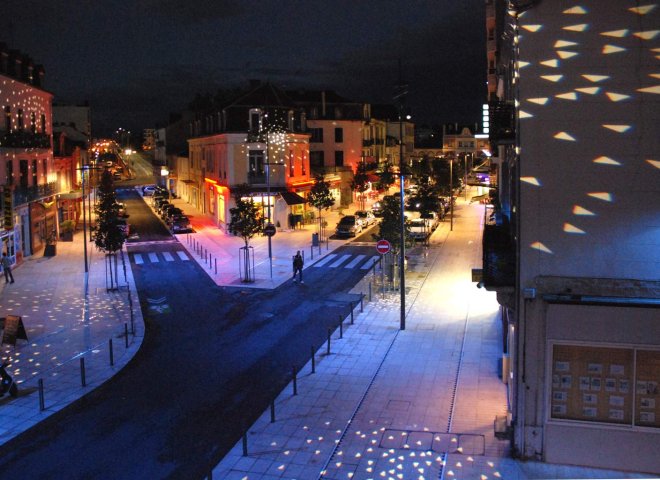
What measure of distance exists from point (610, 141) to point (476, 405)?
247 inches

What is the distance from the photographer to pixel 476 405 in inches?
541

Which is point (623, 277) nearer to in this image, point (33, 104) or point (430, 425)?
point (430, 425)

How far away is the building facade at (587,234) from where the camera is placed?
10398 millimetres

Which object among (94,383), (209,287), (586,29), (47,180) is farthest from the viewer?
(47,180)

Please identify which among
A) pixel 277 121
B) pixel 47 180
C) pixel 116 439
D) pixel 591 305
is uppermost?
pixel 277 121

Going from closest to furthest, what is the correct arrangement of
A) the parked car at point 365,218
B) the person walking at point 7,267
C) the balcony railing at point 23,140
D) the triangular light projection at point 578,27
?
the triangular light projection at point 578,27
the person walking at point 7,267
the balcony railing at point 23,140
the parked car at point 365,218

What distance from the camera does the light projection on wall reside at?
1030cm

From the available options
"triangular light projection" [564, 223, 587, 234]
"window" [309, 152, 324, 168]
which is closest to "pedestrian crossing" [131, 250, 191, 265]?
"triangular light projection" [564, 223, 587, 234]

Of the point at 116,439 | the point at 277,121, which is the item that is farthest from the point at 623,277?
the point at 277,121

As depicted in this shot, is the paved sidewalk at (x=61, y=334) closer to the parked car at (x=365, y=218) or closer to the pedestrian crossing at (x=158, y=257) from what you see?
the pedestrian crossing at (x=158, y=257)

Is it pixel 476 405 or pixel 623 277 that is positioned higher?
pixel 623 277

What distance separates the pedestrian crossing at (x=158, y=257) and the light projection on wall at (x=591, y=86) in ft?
87.5

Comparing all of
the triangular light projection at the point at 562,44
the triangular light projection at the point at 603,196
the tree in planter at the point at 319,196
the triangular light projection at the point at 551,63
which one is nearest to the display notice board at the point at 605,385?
the triangular light projection at the point at 603,196

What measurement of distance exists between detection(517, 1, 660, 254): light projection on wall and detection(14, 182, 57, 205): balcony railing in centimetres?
2792
